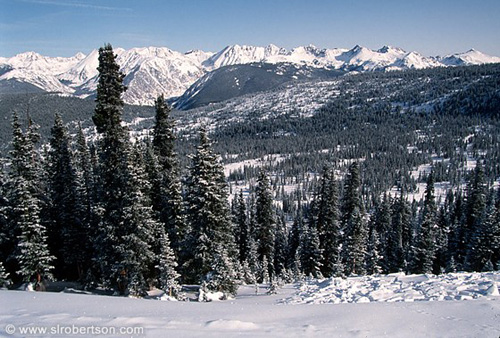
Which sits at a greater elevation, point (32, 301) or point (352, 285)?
point (32, 301)

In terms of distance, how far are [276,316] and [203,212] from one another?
11.5 m

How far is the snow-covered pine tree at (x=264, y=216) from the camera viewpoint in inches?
1545

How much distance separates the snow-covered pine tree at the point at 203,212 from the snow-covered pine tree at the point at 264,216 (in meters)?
16.6

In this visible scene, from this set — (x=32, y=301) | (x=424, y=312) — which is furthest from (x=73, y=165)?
(x=424, y=312)

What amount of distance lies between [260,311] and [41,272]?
2185 centimetres

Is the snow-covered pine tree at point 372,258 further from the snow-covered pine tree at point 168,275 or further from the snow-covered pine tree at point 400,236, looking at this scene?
the snow-covered pine tree at point 168,275

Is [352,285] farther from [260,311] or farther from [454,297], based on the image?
[260,311]

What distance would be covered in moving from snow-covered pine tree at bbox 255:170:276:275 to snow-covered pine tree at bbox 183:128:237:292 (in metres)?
16.6

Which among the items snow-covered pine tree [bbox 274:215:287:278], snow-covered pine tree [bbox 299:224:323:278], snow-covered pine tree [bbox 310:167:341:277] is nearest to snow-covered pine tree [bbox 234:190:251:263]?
snow-covered pine tree [bbox 274:215:287:278]

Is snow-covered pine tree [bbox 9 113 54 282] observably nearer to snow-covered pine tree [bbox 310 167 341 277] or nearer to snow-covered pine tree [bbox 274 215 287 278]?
snow-covered pine tree [bbox 310 167 341 277]

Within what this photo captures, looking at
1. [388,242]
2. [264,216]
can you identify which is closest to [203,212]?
[264,216]

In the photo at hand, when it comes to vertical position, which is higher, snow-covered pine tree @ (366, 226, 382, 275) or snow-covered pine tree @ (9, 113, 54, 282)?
snow-covered pine tree @ (9, 113, 54, 282)

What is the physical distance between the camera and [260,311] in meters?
11.7

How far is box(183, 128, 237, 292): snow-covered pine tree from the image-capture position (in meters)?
21.6
